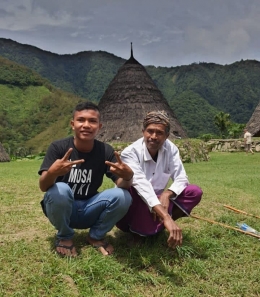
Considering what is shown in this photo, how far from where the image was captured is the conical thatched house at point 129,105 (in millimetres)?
15016

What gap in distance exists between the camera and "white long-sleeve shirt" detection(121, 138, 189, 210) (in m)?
2.90

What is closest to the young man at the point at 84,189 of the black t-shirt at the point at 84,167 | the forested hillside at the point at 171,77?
the black t-shirt at the point at 84,167

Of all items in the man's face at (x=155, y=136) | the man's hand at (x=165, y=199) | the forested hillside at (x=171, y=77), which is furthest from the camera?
the forested hillside at (x=171, y=77)

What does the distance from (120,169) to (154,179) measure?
21.4 inches

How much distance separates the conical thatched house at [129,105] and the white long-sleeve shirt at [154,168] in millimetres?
11656

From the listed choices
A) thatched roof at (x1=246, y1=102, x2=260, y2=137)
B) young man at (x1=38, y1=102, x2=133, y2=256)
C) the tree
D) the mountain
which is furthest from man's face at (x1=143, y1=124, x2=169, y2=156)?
the mountain

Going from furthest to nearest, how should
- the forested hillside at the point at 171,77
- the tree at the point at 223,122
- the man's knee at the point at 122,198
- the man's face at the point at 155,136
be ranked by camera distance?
the forested hillside at the point at 171,77, the tree at the point at 223,122, the man's face at the point at 155,136, the man's knee at the point at 122,198

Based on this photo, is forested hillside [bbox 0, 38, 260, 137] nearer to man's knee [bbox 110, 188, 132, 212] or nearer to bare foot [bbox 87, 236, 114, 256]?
bare foot [bbox 87, 236, 114, 256]

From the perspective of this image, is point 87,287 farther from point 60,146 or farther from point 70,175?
point 60,146

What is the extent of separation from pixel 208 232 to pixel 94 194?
1.29 metres

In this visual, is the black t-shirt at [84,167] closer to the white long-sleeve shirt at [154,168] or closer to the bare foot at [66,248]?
the white long-sleeve shirt at [154,168]

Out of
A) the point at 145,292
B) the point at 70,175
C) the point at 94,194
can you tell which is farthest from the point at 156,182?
the point at 145,292

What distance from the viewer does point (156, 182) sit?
309 cm

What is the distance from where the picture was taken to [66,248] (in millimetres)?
2812
